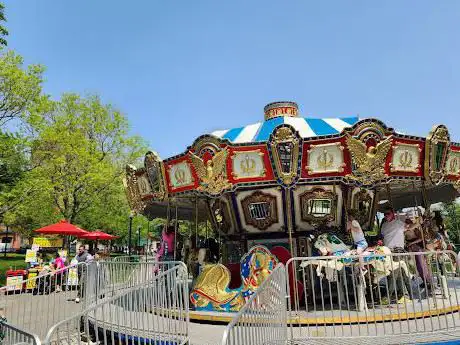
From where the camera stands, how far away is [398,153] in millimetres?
7969

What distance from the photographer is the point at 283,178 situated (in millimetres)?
7836

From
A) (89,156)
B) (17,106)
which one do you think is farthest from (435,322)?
(89,156)

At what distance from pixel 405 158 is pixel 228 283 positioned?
4.58 metres

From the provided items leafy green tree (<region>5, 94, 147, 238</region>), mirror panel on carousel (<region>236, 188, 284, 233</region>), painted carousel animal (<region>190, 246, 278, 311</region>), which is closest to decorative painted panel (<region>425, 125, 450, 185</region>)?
mirror panel on carousel (<region>236, 188, 284, 233</region>)

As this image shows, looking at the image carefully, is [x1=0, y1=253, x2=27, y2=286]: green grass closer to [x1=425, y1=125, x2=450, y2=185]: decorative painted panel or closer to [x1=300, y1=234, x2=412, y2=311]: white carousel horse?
[x1=300, y1=234, x2=412, y2=311]: white carousel horse

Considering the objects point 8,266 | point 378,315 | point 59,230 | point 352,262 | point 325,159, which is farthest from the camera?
point 8,266

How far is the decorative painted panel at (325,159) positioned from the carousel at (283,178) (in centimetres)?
2

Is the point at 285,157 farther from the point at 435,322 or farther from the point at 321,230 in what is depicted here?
the point at 435,322

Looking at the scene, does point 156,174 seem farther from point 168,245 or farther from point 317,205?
point 317,205

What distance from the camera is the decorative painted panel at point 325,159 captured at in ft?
25.2

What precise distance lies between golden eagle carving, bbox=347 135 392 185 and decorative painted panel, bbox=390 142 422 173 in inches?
12.9

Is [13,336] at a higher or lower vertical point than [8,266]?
lower

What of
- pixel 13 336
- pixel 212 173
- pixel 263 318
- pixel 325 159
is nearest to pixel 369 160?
pixel 325 159

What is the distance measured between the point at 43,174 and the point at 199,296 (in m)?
15.1
